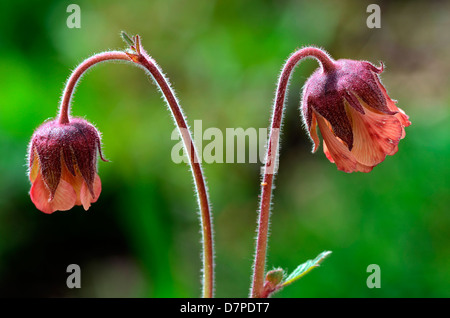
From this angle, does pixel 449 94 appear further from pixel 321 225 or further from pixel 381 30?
pixel 321 225

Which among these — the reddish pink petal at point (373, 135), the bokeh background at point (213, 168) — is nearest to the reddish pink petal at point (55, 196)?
the reddish pink petal at point (373, 135)

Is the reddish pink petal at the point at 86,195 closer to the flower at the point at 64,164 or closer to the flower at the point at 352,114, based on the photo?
the flower at the point at 64,164

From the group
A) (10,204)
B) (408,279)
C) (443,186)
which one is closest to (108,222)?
(10,204)

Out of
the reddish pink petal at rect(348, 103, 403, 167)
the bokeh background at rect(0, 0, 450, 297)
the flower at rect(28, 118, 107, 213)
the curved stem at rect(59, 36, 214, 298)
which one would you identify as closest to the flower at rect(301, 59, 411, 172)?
the reddish pink petal at rect(348, 103, 403, 167)

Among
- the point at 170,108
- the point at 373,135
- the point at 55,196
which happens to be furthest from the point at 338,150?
the point at 55,196

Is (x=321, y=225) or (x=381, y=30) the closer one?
(x=321, y=225)

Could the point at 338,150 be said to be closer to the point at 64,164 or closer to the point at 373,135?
the point at 373,135
